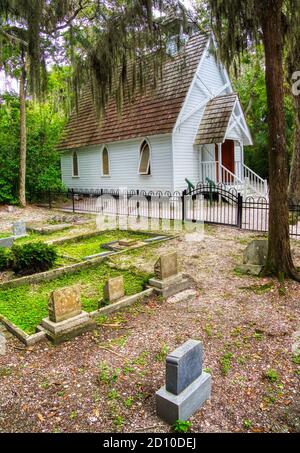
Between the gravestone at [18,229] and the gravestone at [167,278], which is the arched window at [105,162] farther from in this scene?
the gravestone at [167,278]

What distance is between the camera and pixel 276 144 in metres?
5.77

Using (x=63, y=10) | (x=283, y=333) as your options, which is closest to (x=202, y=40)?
(x=63, y=10)

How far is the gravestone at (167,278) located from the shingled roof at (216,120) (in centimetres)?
1110

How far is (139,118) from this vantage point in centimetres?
1683

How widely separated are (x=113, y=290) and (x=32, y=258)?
7.40 feet

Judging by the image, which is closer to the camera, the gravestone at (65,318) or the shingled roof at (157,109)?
the gravestone at (65,318)

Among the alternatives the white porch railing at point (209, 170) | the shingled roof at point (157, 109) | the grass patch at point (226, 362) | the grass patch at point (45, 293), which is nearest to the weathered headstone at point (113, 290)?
the grass patch at point (45, 293)

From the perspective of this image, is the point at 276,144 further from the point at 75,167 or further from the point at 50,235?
the point at 75,167

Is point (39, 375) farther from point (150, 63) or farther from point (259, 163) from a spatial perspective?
point (259, 163)

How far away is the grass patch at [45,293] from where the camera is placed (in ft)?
15.6

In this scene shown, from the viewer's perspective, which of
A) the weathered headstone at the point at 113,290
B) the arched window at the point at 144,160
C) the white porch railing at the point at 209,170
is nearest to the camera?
the weathered headstone at the point at 113,290

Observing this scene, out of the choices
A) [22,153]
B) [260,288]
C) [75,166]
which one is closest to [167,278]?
[260,288]

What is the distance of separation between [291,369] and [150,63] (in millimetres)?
8094

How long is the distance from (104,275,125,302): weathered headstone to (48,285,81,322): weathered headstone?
746 millimetres
